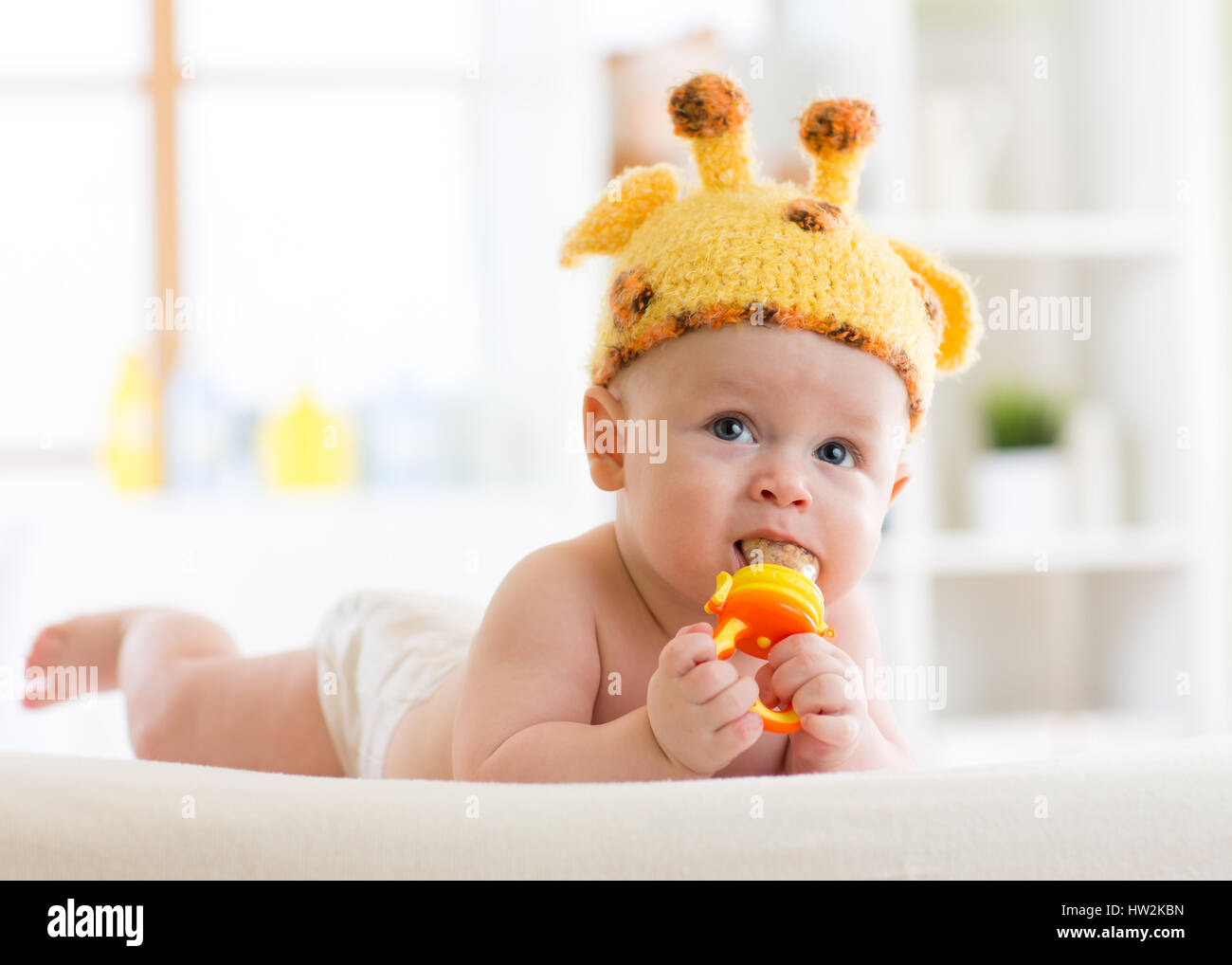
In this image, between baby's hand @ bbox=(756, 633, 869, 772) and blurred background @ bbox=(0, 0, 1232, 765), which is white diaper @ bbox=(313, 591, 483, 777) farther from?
blurred background @ bbox=(0, 0, 1232, 765)

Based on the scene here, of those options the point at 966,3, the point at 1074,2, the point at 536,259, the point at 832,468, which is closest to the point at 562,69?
the point at 536,259

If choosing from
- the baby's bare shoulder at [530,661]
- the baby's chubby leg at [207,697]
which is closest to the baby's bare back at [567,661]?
the baby's bare shoulder at [530,661]

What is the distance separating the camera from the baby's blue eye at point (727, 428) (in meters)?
0.77

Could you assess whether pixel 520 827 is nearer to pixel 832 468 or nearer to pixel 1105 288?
pixel 832 468

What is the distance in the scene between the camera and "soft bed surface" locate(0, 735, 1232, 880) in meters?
0.48

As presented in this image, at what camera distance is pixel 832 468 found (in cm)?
77

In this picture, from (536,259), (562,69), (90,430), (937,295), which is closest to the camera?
(937,295)

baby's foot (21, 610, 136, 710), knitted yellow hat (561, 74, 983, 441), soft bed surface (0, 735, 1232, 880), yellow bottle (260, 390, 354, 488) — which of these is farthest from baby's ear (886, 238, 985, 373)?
yellow bottle (260, 390, 354, 488)

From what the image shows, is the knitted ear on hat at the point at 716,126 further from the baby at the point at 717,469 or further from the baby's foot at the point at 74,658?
the baby's foot at the point at 74,658

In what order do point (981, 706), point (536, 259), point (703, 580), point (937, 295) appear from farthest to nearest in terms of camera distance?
1. point (981, 706)
2. point (536, 259)
3. point (937, 295)
4. point (703, 580)

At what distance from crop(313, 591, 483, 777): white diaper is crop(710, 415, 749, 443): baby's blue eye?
417mm

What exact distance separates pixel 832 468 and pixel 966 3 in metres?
2.28

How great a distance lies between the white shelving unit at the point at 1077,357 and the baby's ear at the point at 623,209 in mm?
1516
